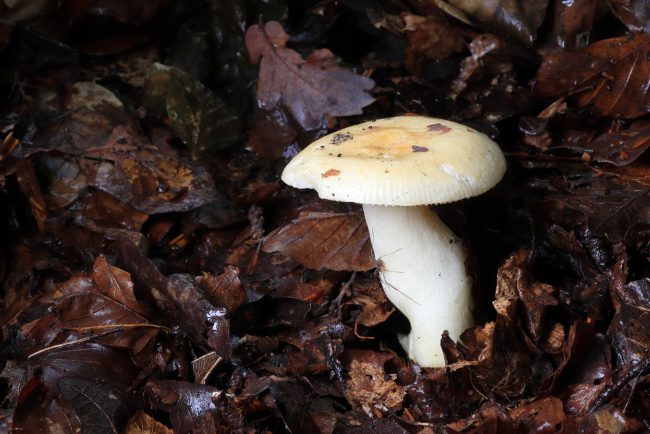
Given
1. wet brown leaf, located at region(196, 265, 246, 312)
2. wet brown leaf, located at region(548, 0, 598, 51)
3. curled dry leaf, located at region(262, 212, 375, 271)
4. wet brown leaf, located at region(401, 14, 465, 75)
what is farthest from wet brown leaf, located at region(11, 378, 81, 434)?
wet brown leaf, located at region(548, 0, 598, 51)

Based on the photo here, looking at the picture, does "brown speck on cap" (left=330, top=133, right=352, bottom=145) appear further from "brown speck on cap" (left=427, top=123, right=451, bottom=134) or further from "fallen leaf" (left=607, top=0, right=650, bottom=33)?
"fallen leaf" (left=607, top=0, right=650, bottom=33)

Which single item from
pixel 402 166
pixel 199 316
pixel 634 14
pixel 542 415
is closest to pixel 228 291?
pixel 199 316

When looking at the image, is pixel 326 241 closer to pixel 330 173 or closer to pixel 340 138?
pixel 340 138

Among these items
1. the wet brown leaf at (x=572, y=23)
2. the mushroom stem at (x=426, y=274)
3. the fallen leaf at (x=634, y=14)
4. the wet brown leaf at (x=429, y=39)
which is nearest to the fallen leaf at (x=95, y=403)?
the mushroom stem at (x=426, y=274)

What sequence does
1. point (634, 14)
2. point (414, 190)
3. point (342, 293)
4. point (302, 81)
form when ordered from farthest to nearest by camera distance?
point (302, 81) → point (634, 14) → point (342, 293) → point (414, 190)

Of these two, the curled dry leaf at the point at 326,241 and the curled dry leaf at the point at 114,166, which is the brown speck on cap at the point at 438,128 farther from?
the curled dry leaf at the point at 114,166

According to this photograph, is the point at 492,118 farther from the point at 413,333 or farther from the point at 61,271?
the point at 61,271
